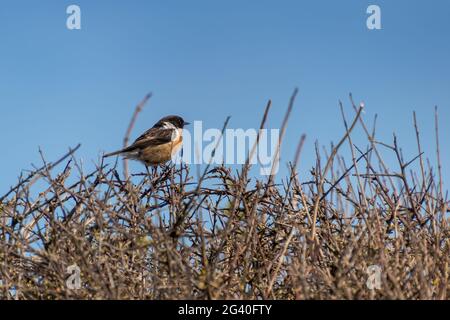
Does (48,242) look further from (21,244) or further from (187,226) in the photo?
(187,226)

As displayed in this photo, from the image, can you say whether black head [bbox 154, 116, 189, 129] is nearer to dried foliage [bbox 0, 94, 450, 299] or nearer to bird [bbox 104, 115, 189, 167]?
bird [bbox 104, 115, 189, 167]

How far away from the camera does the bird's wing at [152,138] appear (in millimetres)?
10231

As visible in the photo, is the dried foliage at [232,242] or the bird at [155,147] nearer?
the dried foliage at [232,242]

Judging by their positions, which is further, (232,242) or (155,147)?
(155,147)

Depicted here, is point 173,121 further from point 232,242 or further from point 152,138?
point 232,242

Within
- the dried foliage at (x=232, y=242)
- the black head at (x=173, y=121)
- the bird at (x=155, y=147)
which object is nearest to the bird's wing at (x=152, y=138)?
the bird at (x=155, y=147)

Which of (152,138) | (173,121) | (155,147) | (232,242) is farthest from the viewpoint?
(173,121)

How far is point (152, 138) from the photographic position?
1046 centimetres

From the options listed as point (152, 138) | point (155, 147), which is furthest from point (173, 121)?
point (155, 147)

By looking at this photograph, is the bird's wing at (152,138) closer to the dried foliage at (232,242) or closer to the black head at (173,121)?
the black head at (173,121)

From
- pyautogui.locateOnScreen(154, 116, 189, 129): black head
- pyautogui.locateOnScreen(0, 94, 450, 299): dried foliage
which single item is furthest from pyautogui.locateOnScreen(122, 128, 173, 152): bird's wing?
pyautogui.locateOnScreen(0, 94, 450, 299): dried foliage

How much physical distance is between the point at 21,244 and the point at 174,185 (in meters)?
1.59

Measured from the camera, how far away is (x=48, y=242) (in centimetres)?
555
